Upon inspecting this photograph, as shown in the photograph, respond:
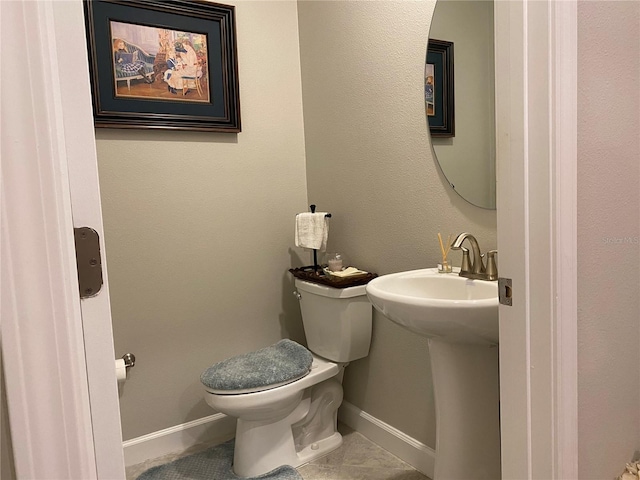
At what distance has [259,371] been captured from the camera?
194cm

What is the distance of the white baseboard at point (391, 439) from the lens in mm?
1970

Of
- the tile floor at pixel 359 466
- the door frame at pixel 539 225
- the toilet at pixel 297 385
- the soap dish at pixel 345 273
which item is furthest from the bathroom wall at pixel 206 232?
the door frame at pixel 539 225

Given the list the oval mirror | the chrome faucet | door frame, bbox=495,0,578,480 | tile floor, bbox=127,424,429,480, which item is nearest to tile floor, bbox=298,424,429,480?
tile floor, bbox=127,424,429,480

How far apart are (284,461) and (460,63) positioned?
1.71 metres

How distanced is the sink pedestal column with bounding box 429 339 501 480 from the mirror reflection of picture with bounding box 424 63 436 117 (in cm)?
83

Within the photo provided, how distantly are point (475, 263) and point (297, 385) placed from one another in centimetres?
87

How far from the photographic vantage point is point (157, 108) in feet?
7.02

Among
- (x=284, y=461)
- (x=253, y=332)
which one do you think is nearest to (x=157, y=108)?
(x=253, y=332)

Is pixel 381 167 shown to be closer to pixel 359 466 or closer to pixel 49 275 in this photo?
pixel 359 466

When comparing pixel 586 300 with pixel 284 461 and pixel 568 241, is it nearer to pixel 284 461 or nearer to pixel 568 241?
pixel 568 241

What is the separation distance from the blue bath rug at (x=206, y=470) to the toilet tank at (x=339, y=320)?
51 centimetres

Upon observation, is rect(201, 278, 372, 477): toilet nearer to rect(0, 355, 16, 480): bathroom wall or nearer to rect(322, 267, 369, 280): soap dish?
rect(322, 267, 369, 280): soap dish

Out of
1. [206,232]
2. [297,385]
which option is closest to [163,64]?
[206,232]

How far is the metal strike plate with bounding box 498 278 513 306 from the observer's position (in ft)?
3.43
